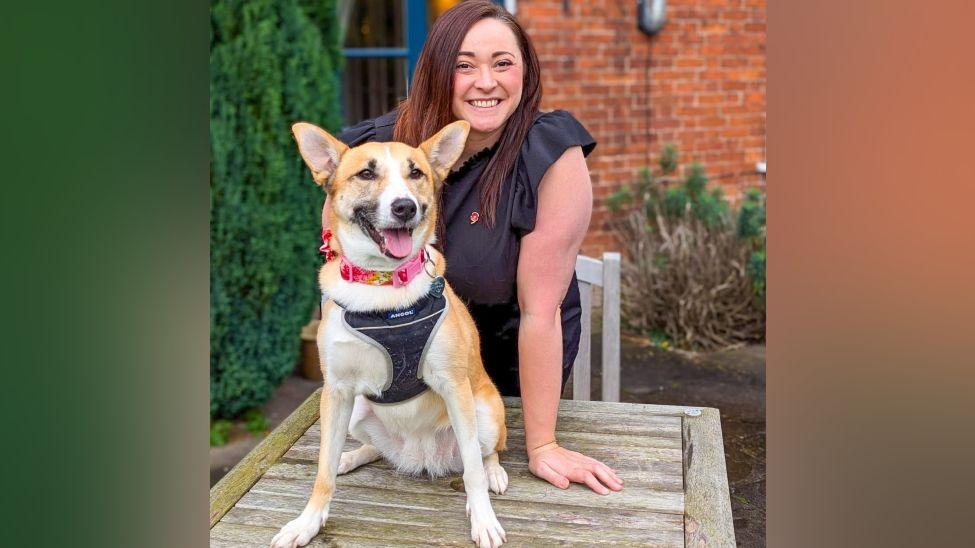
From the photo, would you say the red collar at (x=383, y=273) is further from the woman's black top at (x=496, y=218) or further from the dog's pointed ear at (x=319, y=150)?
the woman's black top at (x=496, y=218)

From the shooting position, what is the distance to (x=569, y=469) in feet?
7.04

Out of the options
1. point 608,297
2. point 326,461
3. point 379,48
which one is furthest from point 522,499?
point 379,48

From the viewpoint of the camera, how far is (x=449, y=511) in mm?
1994

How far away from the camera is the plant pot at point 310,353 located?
555 centimetres

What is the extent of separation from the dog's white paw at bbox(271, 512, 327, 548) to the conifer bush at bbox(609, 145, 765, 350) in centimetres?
414

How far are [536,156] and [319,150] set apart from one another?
67cm

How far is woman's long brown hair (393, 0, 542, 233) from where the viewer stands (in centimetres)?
224

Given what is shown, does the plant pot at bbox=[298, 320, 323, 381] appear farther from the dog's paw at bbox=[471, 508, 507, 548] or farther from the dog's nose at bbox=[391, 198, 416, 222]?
the dog's nose at bbox=[391, 198, 416, 222]

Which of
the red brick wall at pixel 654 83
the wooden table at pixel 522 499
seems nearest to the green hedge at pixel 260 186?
the red brick wall at pixel 654 83

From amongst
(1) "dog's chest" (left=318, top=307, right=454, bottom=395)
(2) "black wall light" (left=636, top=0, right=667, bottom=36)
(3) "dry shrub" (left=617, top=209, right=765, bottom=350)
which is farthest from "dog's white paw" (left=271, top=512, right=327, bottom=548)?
(2) "black wall light" (left=636, top=0, right=667, bottom=36)

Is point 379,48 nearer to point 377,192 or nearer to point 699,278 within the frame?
point 699,278

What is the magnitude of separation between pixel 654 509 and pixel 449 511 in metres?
0.50

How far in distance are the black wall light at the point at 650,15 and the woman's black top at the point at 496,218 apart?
434 centimetres
